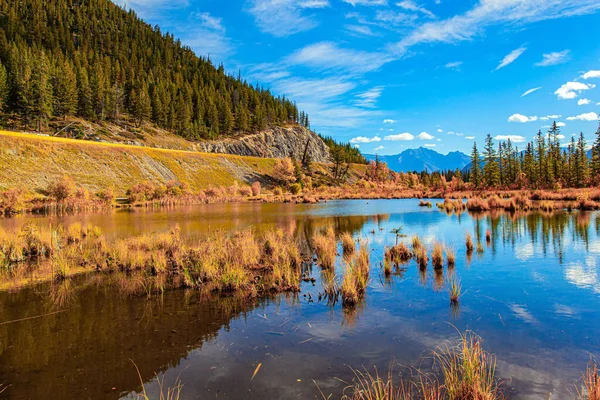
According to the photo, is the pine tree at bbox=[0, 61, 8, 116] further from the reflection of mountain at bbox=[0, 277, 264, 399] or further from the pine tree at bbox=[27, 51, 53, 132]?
the reflection of mountain at bbox=[0, 277, 264, 399]

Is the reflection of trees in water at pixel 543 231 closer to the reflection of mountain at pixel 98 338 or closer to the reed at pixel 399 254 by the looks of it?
the reed at pixel 399 254

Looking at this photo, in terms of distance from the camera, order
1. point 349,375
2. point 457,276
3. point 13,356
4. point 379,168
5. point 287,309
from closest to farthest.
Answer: point 349,375, point 13,356, point 287,309, point 457,276, point 379,168

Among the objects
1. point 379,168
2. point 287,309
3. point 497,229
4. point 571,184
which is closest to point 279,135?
point 379,168

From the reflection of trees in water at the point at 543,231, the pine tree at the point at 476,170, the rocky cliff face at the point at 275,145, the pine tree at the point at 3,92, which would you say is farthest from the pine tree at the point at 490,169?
the pine tree at the point at 3,92

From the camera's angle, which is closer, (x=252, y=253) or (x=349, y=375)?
(x=349, y=375)

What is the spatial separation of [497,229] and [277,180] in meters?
87.6

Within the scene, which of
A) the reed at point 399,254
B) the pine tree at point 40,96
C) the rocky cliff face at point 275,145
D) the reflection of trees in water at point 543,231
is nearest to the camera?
the reed at point 399,254

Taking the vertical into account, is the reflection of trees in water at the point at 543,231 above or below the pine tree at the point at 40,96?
below

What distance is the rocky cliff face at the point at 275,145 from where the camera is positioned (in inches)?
5030

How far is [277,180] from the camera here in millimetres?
107000

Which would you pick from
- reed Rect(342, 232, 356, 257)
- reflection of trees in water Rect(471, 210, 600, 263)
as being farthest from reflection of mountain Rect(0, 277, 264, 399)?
reflection of trees in water Rect(471, 210, 600, 263)

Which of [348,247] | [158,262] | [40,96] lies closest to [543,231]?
[348,247]

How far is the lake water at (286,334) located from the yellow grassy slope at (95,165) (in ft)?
154

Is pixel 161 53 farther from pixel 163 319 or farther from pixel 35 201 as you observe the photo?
pixel 163 319
